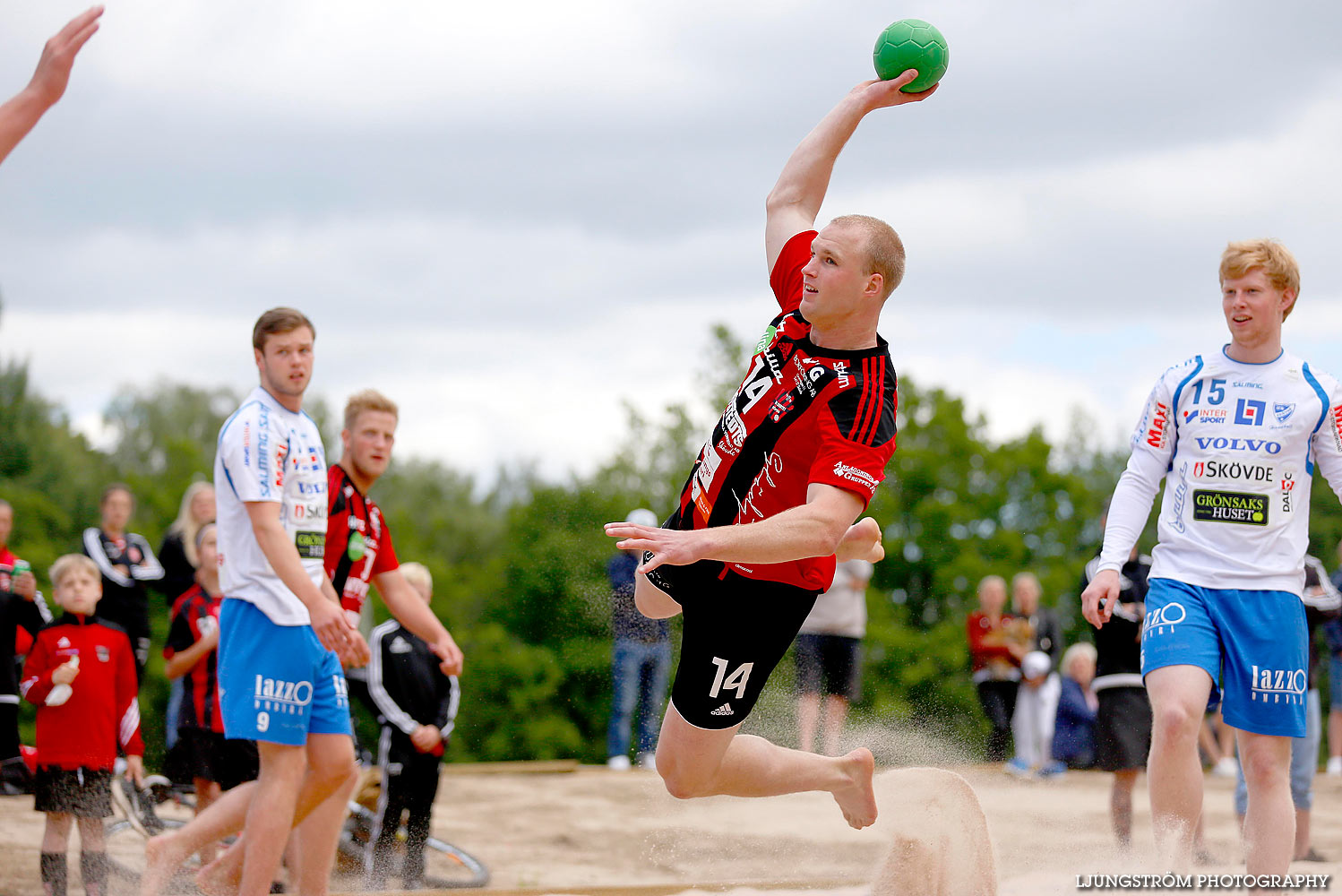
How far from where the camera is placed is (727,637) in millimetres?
4309

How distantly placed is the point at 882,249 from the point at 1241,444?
5.54 feet

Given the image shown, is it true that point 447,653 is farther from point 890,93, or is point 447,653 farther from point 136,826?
point 890,93

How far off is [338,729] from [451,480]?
53.5m

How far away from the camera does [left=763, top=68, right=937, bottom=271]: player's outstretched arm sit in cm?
449

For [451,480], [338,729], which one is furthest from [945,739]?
[451,480]

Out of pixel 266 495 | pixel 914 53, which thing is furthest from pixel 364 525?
pixel 914 53

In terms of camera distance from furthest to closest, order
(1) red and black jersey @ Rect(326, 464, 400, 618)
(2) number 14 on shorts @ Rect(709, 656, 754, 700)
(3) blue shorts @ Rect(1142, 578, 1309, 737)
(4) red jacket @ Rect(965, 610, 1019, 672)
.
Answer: (4) red jacket @ Rect(965, 610, 1019, 672) → (1) red and black jersey @ Rect(326, 464, 400, 618) → (3) blue shorts @ Rect(1142, 578, 1309, 737) → (2) number 14 on shorts @ Rect(709, 656, 754, 700)

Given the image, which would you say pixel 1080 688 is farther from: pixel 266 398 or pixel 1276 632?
pixel 266 398

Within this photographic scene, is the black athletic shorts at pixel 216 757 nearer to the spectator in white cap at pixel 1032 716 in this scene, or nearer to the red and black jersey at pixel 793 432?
the red and black jersey at pixel 793 432

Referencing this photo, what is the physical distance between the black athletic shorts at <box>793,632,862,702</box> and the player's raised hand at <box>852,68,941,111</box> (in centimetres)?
574

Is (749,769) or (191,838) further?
(191,838)

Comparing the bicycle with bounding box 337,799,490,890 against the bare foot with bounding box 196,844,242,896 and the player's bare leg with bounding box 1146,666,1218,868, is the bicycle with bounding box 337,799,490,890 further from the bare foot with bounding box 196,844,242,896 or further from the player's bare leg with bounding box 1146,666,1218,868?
the player's bare leg with bounding box 1146,666,1218,868

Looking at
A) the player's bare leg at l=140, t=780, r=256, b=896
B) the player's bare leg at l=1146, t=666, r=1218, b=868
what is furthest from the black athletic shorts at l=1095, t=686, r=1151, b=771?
the player's bare leg at l=140, t=780, r=256, b=896

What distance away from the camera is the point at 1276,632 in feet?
15.2
